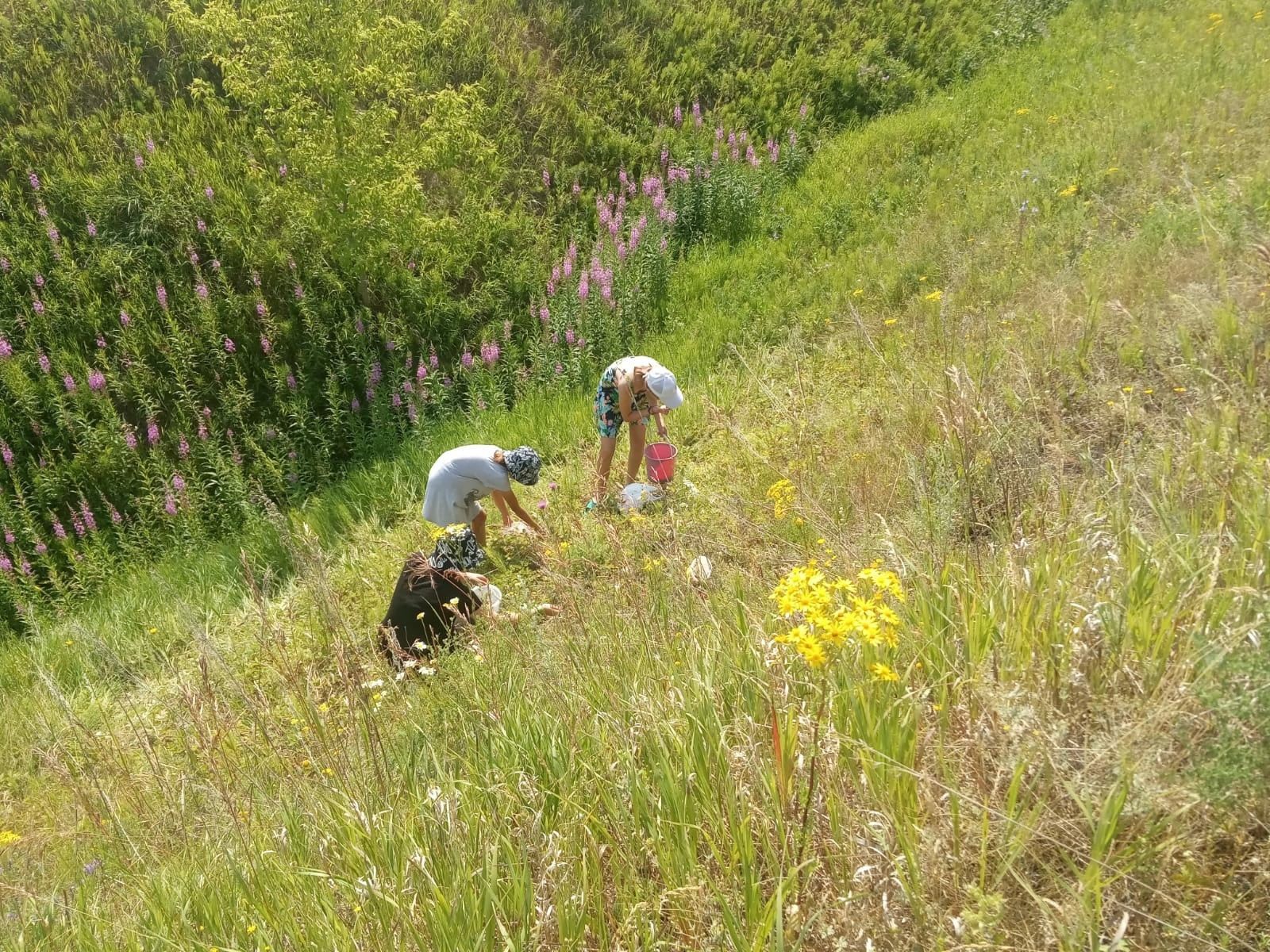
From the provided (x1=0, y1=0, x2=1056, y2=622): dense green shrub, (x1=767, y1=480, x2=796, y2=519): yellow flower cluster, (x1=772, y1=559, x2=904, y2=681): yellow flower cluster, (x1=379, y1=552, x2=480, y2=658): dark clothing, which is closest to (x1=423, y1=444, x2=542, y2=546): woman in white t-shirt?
(x1=379, y1=552, x2=480, y2=658): dark clothing

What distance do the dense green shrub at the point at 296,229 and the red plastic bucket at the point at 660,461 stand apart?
284 cm

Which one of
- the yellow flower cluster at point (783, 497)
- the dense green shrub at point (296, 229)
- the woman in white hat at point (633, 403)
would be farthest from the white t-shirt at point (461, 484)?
the dense green shrub at point (296, 229)

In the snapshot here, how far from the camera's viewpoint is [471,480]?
18.0 ft

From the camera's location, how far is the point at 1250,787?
4.37 feet

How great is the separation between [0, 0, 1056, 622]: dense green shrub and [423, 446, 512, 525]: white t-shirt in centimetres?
270

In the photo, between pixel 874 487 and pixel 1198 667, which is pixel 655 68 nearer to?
pixel 874 487

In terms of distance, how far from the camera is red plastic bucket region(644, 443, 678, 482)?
5859 mm

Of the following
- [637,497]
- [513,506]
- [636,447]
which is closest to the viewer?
[637,497]

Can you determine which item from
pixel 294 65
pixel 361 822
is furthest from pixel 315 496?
pixel 361 822

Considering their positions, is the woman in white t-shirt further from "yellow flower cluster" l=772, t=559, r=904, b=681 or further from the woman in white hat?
"yellow flower cluster" l=772, t=559, r=904, b=681

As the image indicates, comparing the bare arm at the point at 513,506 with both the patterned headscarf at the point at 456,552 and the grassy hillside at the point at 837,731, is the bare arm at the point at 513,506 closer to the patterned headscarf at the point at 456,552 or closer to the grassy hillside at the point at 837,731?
the patterned headscarf at the point at 456,552

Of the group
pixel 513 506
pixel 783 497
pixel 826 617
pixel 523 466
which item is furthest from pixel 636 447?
pixel 826 617

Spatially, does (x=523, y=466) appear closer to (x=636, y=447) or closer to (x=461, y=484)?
(x=461, y=484)

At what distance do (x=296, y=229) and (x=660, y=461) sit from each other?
6.24 meters
